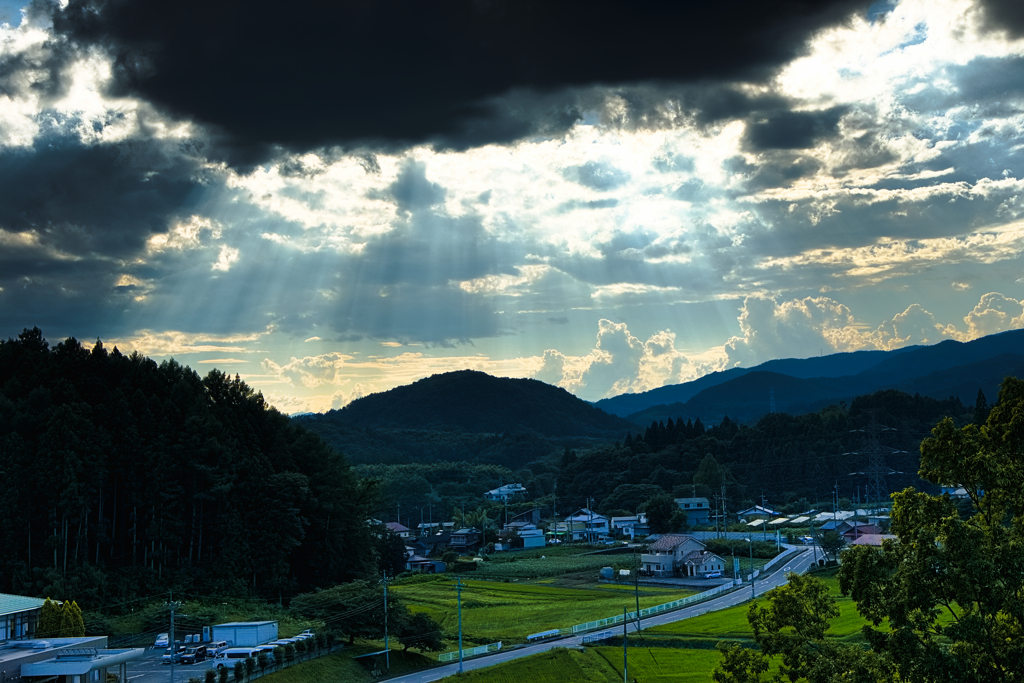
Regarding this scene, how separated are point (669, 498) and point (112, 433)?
6599 cm

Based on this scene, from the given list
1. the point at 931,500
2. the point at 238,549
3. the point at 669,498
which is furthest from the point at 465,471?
the point at 931,500

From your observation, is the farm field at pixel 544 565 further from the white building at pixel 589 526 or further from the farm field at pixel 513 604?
the white building at pixel 589 526

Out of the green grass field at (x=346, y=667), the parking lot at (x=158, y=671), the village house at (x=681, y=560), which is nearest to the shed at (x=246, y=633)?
the parking lot at (x=158, y=671)

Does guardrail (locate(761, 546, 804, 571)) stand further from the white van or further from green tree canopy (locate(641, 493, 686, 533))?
the white van

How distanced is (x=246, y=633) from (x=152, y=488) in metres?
19.4

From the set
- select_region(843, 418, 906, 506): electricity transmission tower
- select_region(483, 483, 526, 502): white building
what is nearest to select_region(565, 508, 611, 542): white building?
select_region(483, 483, 526, 502): white building

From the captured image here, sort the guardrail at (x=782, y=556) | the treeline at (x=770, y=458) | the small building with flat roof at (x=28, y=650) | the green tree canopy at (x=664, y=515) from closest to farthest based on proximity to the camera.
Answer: the small building with flat roof at (x=28, y=650) < the guardrail at (x=782, y=556) < the green tree canopy at (x=664, y=515) < the treeline at (x=770, y=458)

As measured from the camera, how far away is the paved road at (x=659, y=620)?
1683 inches

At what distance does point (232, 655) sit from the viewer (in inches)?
1647

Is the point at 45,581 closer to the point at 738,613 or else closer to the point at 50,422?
the point at 50,422

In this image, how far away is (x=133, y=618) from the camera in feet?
163

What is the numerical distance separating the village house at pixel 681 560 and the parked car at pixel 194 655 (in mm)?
48321

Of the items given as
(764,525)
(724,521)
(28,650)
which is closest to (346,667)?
(28,650)

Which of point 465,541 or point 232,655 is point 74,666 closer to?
point 232,655
